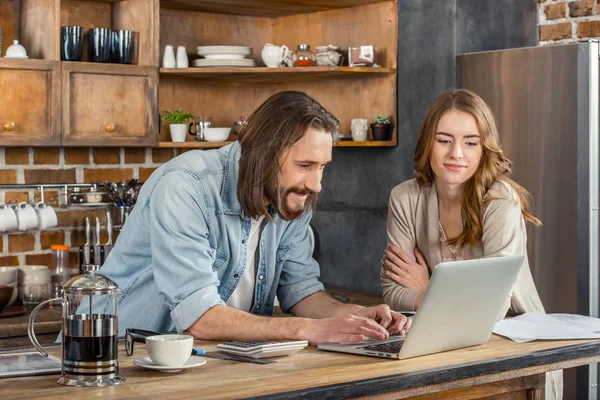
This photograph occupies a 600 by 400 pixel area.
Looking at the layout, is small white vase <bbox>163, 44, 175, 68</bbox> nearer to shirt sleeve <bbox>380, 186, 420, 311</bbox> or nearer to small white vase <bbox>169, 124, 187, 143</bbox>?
small white vase <bbox>169, 124, 187, 143</bbox>

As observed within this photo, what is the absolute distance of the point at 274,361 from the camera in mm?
2135

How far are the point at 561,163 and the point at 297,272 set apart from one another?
1.43m

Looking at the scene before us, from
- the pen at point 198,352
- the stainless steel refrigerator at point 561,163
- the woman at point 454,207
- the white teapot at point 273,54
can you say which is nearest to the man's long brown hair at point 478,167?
the woman at point 454,207

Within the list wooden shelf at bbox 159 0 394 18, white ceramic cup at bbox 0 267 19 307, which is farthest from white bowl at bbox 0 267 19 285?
wooden shelf at bbox 159 0 394 18

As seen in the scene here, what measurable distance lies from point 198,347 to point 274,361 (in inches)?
10.1

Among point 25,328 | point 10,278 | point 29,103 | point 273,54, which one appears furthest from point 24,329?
point 273,54

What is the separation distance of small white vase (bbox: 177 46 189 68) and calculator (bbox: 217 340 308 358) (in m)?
2.30

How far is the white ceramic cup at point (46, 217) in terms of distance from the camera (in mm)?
4051

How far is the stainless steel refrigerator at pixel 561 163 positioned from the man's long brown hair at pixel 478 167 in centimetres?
65

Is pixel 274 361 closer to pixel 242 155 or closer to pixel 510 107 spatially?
pixel 242 155

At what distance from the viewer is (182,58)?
431 centimetres

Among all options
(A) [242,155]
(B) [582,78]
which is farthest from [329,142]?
(B) [582,78]

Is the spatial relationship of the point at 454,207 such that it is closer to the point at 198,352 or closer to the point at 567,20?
the point at 198,352

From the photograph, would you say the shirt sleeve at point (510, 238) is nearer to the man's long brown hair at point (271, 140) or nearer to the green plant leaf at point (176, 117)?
the man's long brown hair at point (271, 140)
